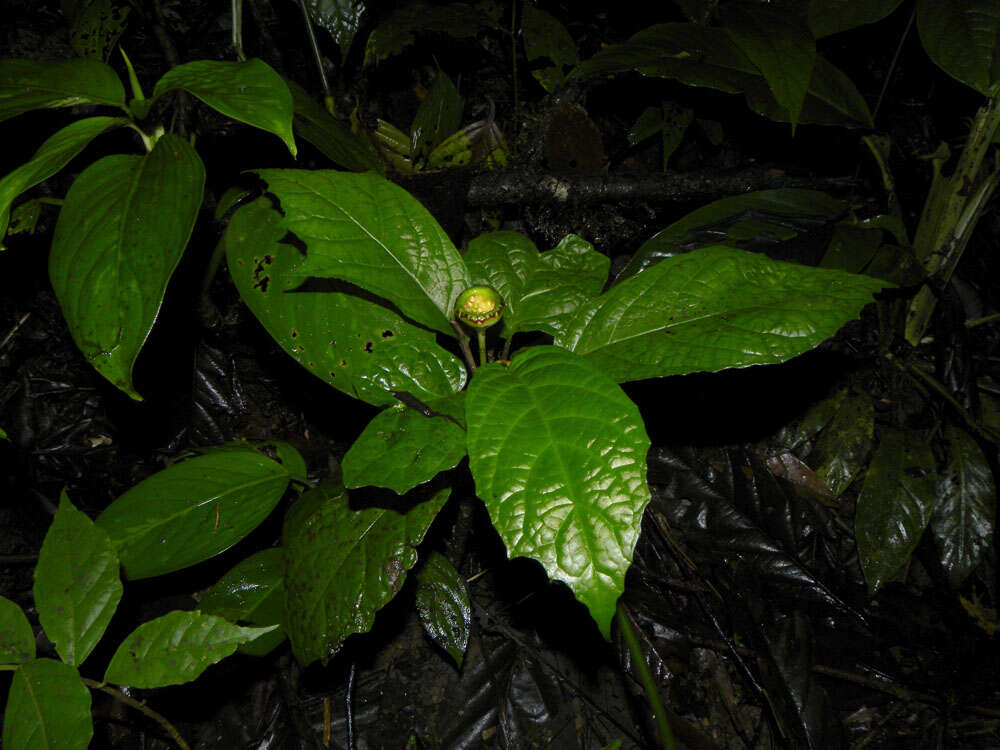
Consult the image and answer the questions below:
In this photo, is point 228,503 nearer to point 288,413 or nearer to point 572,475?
point 288,413

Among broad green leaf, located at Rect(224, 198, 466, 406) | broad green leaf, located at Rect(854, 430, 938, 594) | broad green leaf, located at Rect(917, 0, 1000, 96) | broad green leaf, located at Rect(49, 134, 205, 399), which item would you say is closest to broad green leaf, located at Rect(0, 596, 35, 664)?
broad green leaf, located at Rect(49, 134, 205, 399)

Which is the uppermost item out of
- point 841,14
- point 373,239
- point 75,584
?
point 841,14

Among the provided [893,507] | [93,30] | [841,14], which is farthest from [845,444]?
[93,30]

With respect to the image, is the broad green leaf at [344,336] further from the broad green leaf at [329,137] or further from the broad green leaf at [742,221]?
the broad green leaf at [742,221]

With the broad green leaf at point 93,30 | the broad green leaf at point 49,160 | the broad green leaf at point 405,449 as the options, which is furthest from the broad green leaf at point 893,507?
the broad green leaf at point 93,30

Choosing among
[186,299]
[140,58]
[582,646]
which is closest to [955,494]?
[582,646]

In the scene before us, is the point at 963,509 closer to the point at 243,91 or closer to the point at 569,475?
the point at 569,475
